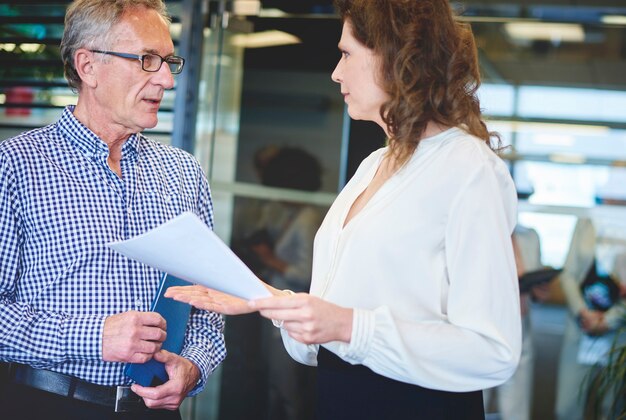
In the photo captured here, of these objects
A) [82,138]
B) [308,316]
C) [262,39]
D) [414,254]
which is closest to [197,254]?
[308,316]

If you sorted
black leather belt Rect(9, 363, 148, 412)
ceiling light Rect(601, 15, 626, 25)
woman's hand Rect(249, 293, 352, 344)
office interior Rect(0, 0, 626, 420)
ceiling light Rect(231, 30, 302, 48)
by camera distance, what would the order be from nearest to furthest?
woman's hand Rect(249, 293, 352, 344)
black leather belt Rect(9, 363, 148, 412)
ceiling light Rect(601, 15, 626, 25)
office interior Rect(0, 0, 626, 420)
ceiling light Rect(231, 30, 302, 48)

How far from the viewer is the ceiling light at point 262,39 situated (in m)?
4.79

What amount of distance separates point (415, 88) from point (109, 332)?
95 centimetres

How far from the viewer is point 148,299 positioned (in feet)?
7.43

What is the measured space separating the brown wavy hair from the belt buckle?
955 millimetres

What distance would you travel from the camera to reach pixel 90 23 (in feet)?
7.75

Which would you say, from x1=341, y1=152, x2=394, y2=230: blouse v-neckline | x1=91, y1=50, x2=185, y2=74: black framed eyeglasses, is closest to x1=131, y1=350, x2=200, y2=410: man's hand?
x1=341, y1=152, x2=394, y2=230: blouse v-neckline

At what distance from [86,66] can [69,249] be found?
54 centimetres

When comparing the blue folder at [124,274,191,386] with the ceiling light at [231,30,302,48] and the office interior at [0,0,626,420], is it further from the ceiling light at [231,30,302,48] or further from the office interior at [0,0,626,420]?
the ceiling light at [231,30,302,48]

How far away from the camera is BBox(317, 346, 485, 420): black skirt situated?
178 centimetres

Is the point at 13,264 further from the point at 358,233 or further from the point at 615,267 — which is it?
the point at 615,267

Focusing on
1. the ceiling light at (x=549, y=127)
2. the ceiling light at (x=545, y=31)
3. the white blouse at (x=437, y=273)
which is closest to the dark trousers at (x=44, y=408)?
the white blouse at (x=437, y=273)

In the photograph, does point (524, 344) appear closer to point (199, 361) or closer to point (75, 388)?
point (199, 361)

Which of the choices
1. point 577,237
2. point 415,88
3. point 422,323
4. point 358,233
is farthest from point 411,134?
point 577,237
